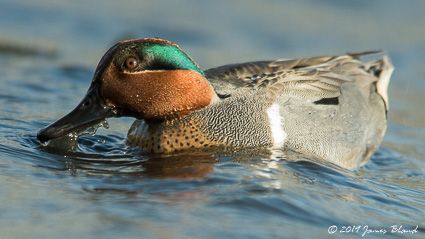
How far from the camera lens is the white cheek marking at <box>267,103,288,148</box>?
5891 mm

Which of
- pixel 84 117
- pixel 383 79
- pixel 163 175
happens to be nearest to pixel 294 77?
pixel 383 79

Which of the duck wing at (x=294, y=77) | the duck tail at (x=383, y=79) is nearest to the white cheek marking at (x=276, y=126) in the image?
the duck wing at (x=294, y=77)

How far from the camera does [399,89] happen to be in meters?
9.98

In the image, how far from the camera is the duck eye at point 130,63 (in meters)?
5.39

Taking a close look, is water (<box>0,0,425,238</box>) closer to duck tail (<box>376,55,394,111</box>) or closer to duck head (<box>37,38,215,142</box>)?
duck head (<box>37,38,215,142</box>)

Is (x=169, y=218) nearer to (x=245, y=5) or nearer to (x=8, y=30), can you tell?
(x=8, y=30)

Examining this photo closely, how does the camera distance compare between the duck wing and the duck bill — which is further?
the duck wing

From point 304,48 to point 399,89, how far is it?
2.00 meters

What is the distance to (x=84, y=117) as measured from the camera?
5469 mm

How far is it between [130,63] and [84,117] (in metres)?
0.57

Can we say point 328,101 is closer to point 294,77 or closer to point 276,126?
point 294,77

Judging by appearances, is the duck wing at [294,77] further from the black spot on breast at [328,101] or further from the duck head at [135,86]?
the duck head at [135,86]

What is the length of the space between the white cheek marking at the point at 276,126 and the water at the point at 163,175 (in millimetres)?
213

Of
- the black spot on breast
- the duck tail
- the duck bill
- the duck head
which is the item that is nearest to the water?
the duck bill
